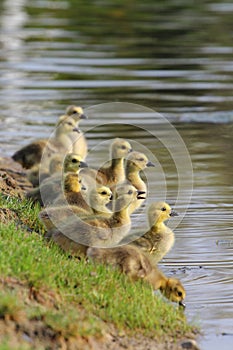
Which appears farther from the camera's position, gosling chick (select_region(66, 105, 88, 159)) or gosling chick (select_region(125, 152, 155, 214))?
gosling chick (select_region(66, 105, 88, 159))

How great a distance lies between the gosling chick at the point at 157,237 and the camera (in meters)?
7.30

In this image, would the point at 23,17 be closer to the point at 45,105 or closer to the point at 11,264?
the point at 45,105

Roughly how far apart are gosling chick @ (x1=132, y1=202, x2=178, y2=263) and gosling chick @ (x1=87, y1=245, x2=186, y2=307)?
66cm

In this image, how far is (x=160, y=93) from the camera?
50.3 ft

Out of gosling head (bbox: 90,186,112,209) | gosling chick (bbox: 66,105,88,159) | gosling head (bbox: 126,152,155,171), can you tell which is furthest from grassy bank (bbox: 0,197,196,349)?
gosling chick (bbox: 66,105,88,159)

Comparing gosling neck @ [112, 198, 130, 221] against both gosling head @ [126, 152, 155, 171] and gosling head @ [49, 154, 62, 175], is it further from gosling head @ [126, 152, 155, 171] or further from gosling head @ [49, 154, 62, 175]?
gosling head @ [49, 154, 62, 175]

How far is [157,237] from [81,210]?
65 centimetres

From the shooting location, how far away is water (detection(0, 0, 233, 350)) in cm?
783

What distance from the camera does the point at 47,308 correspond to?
5.63m

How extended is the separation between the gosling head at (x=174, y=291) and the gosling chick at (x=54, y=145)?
14.2 feet

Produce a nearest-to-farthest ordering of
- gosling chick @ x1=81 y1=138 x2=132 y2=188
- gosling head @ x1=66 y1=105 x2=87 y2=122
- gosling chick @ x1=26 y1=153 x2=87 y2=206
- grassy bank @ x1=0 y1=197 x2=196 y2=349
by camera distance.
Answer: grassy bank @ x1=0 y1=197 x2=196 y2=349 → gosling chick @ x1=26 y1=153 x2=87 y2=206 → gosling chick @ x1=81 y1=138 x2=132 y2=188 → gosling head @ x1=66 y1=105 x2=87 y2=122

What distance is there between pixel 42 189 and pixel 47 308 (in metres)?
3.16

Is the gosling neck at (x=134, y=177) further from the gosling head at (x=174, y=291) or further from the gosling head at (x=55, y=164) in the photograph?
the gosling head at (x=174, y=291)

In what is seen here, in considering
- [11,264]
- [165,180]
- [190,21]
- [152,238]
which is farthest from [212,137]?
[190,21]
